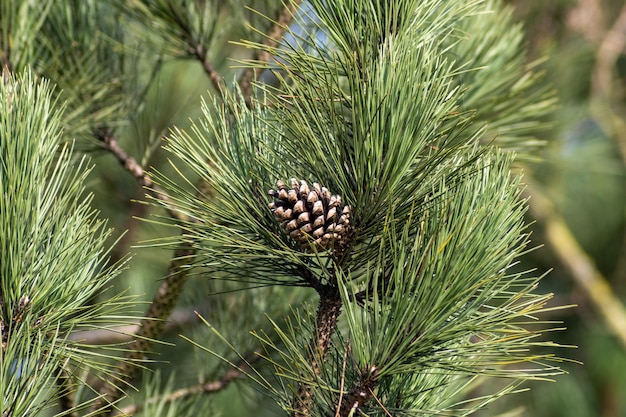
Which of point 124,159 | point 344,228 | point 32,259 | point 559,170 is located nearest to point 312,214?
point 344,228

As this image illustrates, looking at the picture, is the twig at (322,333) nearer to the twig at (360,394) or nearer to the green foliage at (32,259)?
the twig at (360,394)

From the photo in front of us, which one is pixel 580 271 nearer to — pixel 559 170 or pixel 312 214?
pixel 559 170

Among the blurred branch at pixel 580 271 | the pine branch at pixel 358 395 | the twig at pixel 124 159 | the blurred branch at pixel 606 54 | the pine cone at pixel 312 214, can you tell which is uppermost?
the blurred branch at pixel 606 54

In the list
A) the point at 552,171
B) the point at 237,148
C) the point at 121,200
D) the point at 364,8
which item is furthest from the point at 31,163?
the point at 552,171

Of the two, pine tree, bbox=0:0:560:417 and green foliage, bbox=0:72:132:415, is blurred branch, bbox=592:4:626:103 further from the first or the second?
green foliage, bbox=0:72:132:415

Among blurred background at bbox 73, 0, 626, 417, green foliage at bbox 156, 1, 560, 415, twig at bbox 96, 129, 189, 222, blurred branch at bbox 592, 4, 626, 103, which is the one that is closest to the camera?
green foliage at bbox 156, 1, 560, 415

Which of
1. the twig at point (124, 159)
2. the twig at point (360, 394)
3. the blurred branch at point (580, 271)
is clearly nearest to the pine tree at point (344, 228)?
the twig at point (360, 394)

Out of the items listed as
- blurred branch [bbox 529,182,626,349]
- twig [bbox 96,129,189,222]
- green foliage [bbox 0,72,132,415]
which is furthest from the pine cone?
blurred branch [bbox 529,182,626,349]
